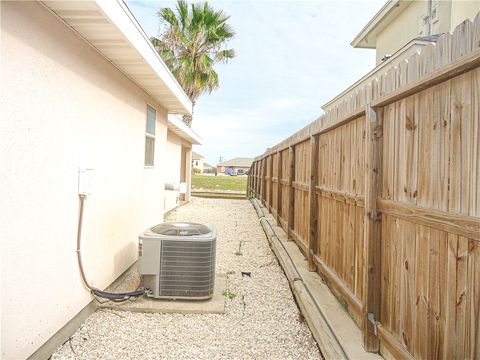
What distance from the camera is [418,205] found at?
194 cm

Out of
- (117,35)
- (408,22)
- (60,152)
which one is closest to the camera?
(60,152)

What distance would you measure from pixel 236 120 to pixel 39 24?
110ft

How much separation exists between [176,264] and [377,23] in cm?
996

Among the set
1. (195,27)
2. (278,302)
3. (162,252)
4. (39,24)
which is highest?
(195,27)

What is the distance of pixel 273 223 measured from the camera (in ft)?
27.5

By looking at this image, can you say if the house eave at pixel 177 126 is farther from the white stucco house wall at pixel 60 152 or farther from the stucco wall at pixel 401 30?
the stucco wall at pixel 401 30

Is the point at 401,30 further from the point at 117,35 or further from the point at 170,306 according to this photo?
the point at 170,306

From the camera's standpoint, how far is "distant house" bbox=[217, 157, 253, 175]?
262 ft

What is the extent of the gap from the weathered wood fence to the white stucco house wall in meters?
2.16

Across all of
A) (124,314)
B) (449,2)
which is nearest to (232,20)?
(449,2)

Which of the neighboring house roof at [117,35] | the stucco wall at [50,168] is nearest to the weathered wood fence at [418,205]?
the neighboring house roof at [117,35]

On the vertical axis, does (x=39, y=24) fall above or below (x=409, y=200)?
above

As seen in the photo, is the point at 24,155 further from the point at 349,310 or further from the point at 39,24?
the point at 349,310

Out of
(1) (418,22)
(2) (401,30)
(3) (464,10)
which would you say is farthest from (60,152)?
(2) (401,30)
